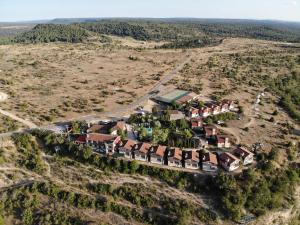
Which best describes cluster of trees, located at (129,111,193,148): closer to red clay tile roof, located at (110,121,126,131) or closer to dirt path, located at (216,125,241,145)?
red clay tile roof, located at (110,121,126,131)

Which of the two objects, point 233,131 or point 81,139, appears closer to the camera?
point 81,139

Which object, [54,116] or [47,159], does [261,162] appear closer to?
[47,159]

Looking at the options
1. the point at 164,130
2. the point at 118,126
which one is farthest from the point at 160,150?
the point at 118,126

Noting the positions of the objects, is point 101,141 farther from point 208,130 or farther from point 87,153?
point 208,130

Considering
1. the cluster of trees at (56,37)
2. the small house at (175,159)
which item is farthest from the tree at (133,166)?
the cluster of trees at (56,37)

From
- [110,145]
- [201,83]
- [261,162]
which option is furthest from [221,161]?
[201,83]

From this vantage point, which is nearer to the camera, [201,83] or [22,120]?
[22,120]
